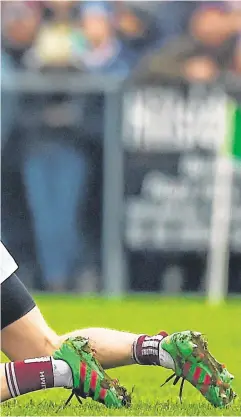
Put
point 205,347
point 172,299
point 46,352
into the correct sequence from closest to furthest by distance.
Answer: point 205,347 → point 46,352 → point 172,299

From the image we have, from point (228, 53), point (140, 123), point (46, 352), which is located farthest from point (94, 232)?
point (46, 352)

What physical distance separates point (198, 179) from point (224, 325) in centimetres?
177

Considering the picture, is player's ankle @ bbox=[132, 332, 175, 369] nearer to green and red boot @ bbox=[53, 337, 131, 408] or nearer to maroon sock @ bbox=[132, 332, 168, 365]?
maroon sock @ bbox=[132, 332, 168, 365]

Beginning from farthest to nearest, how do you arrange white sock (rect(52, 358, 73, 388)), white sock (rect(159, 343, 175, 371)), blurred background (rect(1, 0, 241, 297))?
blurred background (rect(1, 0, 241, 297)), white sock (rect(159, 343, 175, 371)), white sock (rect(52, 358, 73, 388))

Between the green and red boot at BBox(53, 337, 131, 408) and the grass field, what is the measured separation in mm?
54

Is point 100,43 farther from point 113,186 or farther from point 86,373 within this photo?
point 86,373

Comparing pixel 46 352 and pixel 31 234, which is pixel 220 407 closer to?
pixel 46 352

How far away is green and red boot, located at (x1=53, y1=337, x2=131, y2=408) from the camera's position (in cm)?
347

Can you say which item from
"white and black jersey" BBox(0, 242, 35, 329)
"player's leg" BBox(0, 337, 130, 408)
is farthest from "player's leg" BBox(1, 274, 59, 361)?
"player's leg" BBox(0, 337, 130, 408)

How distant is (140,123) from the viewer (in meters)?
8.04

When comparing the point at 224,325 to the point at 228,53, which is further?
the point at 228,53

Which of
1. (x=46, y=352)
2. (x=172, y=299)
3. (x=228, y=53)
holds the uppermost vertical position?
(x=228, y=53)

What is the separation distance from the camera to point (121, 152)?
8.02 m

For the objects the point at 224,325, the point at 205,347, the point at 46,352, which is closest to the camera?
the point at 205,347
